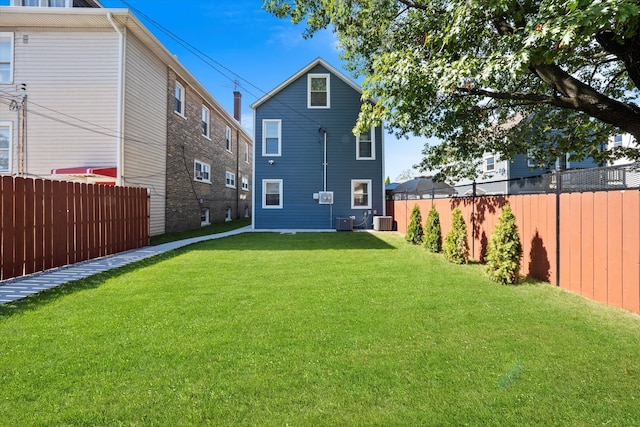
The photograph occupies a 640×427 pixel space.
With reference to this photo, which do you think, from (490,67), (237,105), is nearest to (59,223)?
(490,67)

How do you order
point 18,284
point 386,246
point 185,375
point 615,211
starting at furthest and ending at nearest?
point 386,246
point 18,284
point 615,211
point 185,375

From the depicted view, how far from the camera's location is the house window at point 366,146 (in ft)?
50.4

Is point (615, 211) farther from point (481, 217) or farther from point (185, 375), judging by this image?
point (185, 375)

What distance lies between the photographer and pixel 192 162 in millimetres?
15492

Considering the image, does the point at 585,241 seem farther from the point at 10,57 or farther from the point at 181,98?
the point at 10,57

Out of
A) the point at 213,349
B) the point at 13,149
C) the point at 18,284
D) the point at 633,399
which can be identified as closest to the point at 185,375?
the point at 213,349

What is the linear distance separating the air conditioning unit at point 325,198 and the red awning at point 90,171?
8.22m

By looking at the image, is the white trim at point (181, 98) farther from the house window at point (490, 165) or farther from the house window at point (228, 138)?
the house window at point (490, 165)

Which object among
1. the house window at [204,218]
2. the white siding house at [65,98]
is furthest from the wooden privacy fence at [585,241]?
the house window at [204,218]

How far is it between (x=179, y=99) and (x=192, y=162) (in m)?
2.88

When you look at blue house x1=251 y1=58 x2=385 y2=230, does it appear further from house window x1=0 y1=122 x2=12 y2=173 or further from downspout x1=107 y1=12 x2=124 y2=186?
house window x1=0 y1=122 x2=12 y2=173

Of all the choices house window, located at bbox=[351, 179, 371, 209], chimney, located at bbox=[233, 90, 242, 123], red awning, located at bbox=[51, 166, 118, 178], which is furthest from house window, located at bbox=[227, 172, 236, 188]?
red awning, located at bbox=[51, 166, 118, 178]

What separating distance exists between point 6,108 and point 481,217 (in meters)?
14.5

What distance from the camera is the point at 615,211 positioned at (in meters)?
4.05
